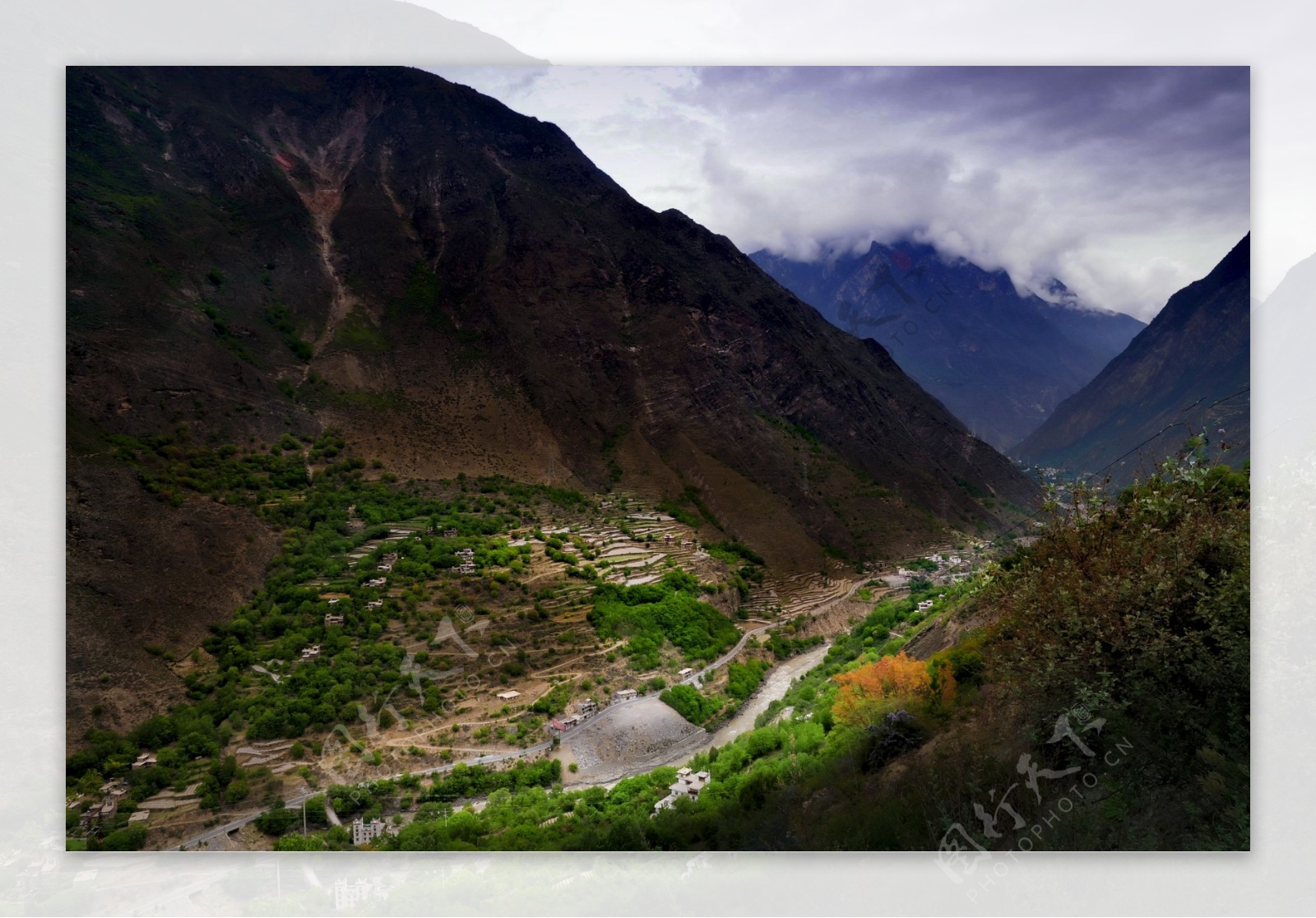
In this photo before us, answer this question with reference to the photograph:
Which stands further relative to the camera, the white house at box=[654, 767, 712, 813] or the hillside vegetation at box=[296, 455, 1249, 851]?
the white house at box=[654, 767, 712, 813]

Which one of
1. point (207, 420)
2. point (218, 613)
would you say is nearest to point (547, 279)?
point (207, 420)

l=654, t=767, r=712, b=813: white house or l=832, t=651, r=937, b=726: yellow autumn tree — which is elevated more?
l=832, t=651, r=937, b=726: yellow autumn tree

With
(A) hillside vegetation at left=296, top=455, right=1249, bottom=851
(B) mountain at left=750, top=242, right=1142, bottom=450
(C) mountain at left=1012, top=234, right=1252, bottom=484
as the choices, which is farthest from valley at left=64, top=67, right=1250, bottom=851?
(B) mountain at left=750, top=242, right=1142, bottom=450

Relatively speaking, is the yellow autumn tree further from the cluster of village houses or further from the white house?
the cluster of village houses

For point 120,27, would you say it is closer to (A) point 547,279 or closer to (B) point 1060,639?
(B) point 1060,639

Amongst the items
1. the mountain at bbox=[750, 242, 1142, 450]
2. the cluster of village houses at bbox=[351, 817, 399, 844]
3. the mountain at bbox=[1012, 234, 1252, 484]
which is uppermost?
the mountain at bbox=[750, 242, 1142, 450]

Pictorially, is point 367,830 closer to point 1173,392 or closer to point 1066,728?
point 1066,728

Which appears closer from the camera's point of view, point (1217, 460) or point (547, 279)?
point (1217, 460)

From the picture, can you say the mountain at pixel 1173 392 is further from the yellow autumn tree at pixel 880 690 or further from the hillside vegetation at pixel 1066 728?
the yellow autumn tree at pixel 880 690
